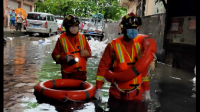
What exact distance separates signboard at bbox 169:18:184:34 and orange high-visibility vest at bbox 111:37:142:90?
621 centimetres

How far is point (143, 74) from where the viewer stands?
3799 millimetres

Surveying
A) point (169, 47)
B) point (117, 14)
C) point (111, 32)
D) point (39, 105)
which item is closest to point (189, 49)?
point (169, 47)

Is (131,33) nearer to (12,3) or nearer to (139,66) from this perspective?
(139,66)

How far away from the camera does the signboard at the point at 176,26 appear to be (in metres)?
9.36

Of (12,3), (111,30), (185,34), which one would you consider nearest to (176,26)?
(185,34)

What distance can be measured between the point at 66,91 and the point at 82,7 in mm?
43838

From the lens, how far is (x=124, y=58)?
361cm

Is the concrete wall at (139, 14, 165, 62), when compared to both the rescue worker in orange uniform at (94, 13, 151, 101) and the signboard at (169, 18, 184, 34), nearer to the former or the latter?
the signboard at (169, 18, 184, 34)

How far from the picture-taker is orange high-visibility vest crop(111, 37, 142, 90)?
3.59m

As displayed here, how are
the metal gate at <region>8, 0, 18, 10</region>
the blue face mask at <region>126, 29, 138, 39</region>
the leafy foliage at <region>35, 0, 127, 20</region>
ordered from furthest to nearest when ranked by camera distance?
the leafy foliage at <region>35, 0, 127, 20</region>
the metal gate at <region>8, 0, 18, 10</region>
the blue face mask at <region>126, 29, 138, 39</region>

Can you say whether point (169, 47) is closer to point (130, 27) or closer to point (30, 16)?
point (130, 27)

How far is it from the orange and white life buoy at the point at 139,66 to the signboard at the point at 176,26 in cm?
620

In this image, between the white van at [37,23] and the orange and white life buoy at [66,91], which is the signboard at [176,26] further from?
the white van at [37,23]

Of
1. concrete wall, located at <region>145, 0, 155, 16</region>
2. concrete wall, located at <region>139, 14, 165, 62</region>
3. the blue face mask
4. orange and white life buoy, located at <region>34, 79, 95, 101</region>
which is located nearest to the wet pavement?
orange and white life buoy, located at <region>34, 79, 95, 101</region>
